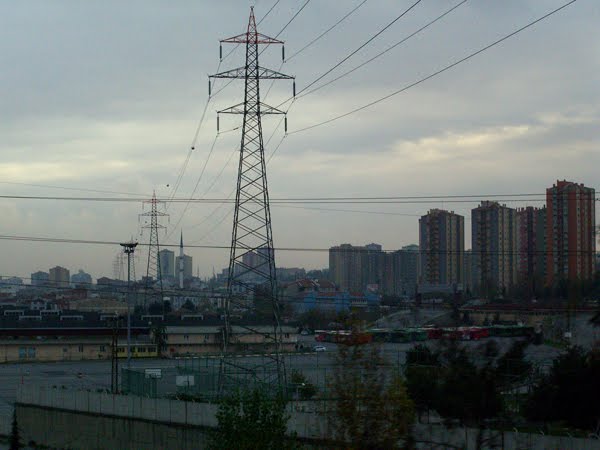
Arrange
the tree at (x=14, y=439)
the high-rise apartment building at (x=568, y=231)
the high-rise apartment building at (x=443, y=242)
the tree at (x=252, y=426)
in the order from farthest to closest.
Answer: the high-rise apartment building at (x=443, y=242) < the high-rise apartment building at (x=568, y=231) < the tree at (x=14, y=439) < the tree at (x=252, y=426)

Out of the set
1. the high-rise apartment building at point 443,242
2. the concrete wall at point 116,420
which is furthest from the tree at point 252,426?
the high-rise apartment building at point 443,242

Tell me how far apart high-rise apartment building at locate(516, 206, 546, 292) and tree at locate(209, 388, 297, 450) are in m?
27.8

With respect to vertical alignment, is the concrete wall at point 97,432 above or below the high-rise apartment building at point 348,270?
below

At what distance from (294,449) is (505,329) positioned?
276 inches

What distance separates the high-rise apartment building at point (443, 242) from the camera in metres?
64.9

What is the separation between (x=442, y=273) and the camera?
67.2 meters

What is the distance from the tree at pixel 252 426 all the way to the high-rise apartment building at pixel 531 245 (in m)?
27.8

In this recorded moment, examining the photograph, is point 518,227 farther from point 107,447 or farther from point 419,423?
point 419,423

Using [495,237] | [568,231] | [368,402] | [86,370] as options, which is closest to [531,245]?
[568,231]

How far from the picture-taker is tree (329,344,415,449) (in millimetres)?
7305

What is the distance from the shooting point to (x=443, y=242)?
69688mm

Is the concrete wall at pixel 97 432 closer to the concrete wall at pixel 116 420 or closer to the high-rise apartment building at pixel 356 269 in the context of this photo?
the concrete wall at pixel 116 420

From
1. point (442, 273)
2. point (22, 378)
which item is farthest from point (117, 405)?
point (442, 273)

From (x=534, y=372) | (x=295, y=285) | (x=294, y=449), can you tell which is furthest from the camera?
(x=295, y=285)
